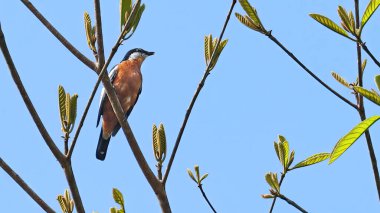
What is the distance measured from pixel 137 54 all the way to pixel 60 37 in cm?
747

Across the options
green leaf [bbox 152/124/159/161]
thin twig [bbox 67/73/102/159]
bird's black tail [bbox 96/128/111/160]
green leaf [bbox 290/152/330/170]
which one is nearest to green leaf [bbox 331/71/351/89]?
green leaf [bbox 290/152/330/170]

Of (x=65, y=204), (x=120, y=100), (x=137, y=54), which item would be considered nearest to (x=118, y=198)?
(x=65, y=204)

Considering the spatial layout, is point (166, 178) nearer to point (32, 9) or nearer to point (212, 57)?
point (212, 57)

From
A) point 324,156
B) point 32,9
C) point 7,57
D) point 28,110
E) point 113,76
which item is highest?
point 113,76

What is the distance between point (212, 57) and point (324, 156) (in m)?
0.67

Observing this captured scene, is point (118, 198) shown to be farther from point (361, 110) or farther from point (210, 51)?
point (361, 110)

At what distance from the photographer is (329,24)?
2.46m

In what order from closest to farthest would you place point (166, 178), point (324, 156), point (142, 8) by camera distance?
1. point (324, 156)
2. point (166, 178)
3. point (142, 8)

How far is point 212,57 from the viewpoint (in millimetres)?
2920

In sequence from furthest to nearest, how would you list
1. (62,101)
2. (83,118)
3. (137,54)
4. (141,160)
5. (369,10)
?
(137,54), (141,160), (62,101), (83,118), (369,10)

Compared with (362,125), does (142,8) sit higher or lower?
higher

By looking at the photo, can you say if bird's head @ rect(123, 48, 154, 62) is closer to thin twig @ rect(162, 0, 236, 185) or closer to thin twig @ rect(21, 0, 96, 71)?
thin twig @ rect(21, 0, 96, 71)

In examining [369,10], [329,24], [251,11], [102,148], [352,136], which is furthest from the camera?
[102,148]

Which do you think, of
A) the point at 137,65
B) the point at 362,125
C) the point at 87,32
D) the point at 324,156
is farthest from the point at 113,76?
the point at 362,125
